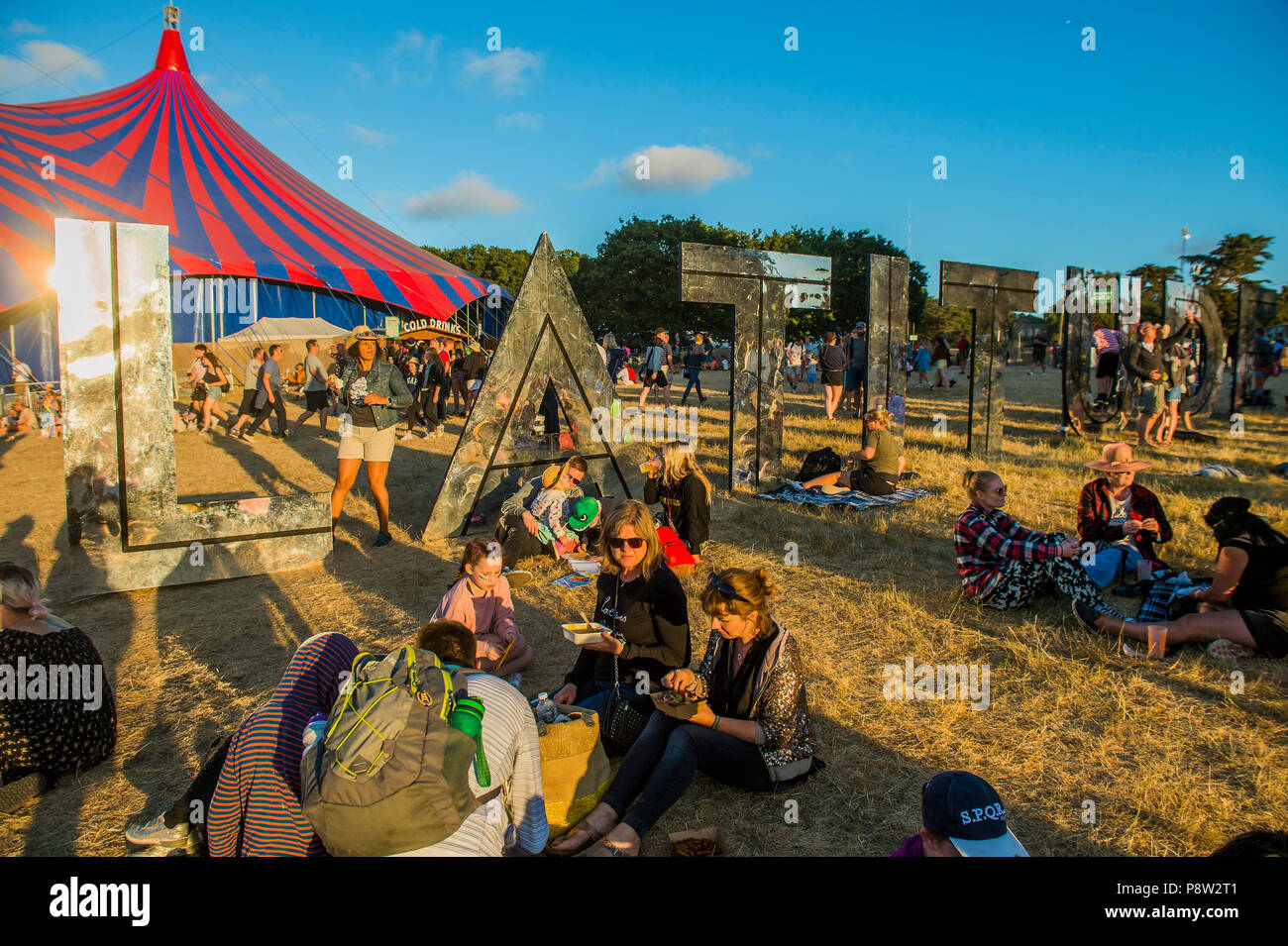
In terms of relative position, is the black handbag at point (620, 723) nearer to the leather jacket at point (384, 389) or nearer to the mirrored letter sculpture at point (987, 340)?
the leather jacket at point (384, 389)

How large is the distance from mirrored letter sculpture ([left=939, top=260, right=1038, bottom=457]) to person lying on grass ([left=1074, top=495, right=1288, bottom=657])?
7.52 m

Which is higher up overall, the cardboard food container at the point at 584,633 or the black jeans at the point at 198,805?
the cardboard food container at the point at 584,633

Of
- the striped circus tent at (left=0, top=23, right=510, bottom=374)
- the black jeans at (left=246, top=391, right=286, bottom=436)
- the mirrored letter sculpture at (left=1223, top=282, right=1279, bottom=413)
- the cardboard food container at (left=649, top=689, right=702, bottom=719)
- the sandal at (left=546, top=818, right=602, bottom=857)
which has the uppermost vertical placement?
the striped circus tent at (left=0, top=23, right=510, bottom=374)

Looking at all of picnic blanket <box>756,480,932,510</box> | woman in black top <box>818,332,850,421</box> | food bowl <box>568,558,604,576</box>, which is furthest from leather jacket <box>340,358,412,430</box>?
woman in black top <box>818,332,850,421</box>

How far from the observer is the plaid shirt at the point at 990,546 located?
17.3 feet

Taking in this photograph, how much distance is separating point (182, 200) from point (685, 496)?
13.2 meters

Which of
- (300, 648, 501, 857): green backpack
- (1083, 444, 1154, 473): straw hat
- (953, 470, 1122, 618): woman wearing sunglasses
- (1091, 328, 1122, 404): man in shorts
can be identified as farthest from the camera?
(1091, 328, 1122, 404): man in shorts

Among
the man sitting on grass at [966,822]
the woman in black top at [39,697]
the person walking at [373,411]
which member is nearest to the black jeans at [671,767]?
the man sitting on grass at [966,822]

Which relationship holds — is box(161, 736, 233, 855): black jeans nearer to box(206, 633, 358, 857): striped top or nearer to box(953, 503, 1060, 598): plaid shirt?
box(206, 633, 358, 857): striped top

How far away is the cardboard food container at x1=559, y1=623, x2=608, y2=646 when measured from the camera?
3818 millimetres

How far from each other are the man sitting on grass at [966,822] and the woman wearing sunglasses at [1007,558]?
11.1ft

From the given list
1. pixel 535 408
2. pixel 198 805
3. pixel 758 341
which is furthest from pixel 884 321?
pixel 198 805

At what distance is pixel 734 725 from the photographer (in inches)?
132

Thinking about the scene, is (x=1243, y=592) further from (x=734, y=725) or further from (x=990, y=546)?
(x=734, y=725)
